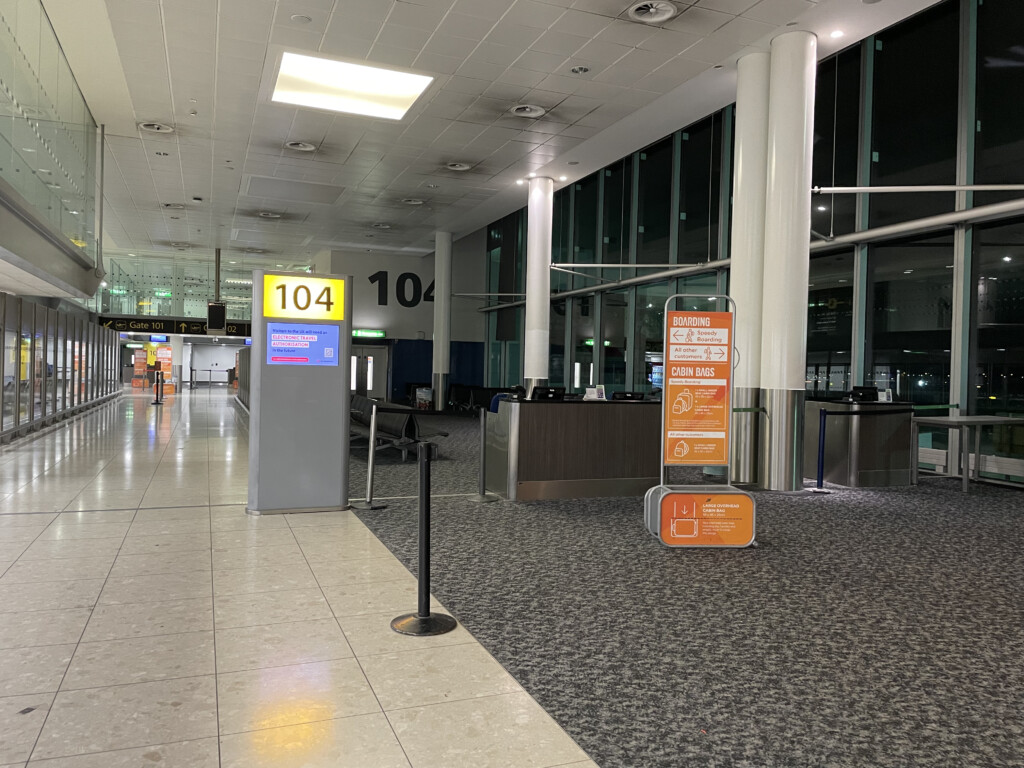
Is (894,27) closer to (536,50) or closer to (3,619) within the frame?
(536,50)

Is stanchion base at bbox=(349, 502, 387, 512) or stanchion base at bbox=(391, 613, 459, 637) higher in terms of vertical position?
stanchion base at bbox=(391, 613, 459, 637)

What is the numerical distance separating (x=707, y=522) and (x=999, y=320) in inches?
224

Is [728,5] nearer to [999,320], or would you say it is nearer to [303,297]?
[999,320]

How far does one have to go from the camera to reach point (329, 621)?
347cm

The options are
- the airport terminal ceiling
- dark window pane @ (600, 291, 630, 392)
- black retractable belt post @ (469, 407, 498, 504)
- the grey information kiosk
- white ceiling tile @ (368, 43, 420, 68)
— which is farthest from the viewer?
dark window pane @ (600, 291, 630, 392)

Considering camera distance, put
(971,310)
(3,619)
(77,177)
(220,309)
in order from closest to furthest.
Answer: (3,619), (971,310), (77,177), (220,309)

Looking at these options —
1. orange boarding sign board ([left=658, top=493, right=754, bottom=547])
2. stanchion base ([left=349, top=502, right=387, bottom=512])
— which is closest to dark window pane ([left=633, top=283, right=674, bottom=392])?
stanchion base ([left=349, top=502, right=387, bottom=512])

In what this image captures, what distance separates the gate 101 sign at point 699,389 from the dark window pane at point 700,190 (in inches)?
278

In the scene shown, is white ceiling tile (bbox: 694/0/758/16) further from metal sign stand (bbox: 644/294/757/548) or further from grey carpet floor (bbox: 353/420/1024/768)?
grey carpet floor (bbox: 353/420/1024/768)

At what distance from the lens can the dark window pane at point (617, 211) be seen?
15.3 metres

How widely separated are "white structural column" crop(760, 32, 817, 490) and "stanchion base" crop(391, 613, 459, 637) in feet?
18.8

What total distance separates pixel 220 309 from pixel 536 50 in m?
20.6

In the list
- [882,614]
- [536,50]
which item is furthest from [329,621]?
[536,50]

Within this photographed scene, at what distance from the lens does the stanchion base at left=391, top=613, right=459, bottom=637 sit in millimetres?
3336
